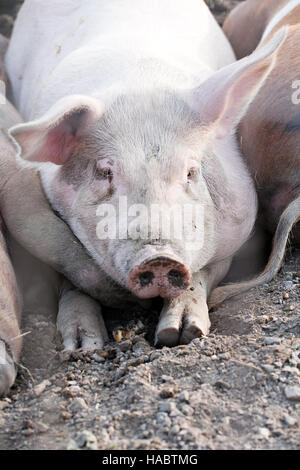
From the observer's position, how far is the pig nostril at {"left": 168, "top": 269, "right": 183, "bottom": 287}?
305 centimetres

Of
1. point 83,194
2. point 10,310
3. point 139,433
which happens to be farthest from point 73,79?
point 139,433

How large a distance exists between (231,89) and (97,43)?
1.26 metres

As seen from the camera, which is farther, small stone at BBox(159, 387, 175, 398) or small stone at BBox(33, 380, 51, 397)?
small stone at BBox(33, 380, 51, 397)

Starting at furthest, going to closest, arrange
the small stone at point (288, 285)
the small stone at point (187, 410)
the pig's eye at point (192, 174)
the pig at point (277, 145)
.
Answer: the pig at point (277, 145) → the small stone at point (288, 285) → the pig's eye at point (192, 174) → the small stone at point (187, 410)

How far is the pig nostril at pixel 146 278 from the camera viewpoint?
119 inches

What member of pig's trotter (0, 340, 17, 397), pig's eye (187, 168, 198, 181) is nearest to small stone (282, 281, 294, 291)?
pig's eye (187, 168, 198, 181)

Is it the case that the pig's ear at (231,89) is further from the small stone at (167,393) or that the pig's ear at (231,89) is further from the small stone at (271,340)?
the small stone at (167,393)

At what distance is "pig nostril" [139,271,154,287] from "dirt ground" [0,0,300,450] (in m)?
0.27

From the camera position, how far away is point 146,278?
120 inches

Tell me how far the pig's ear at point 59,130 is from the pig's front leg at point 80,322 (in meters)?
0.63

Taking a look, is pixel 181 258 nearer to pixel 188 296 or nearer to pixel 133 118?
pixel 188 296

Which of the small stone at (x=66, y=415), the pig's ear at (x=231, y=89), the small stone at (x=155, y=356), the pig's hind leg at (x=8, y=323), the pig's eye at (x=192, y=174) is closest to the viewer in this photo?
the small stone at (x=66, y=415)

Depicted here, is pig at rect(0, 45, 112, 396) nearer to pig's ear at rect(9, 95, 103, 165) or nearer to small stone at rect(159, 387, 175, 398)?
pig's ear at rect(9, 95, 103, 165)

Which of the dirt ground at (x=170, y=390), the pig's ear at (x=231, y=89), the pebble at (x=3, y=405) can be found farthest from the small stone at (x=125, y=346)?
the pig's ear at (x=231, y=89)
